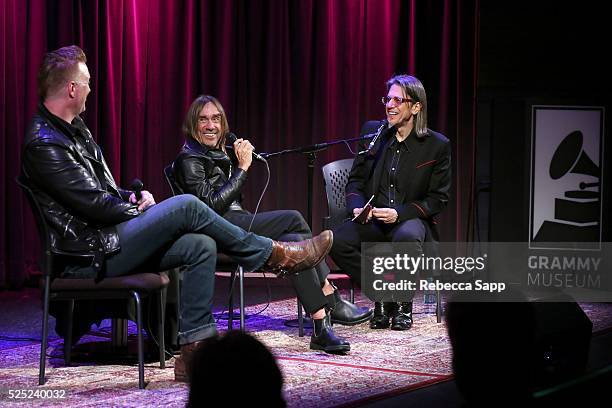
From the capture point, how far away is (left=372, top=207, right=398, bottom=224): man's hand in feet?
14.4

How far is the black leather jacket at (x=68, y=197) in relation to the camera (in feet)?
10.2

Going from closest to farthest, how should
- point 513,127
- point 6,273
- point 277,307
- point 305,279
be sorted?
point 305,279 → point 277,307 → point 6,273 → point 513,127

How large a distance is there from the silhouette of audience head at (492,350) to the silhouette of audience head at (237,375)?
28cm

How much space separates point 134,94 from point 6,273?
1.41m

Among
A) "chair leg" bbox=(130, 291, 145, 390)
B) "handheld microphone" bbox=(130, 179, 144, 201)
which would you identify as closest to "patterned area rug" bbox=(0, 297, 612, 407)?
"chair leg" bbox=(130, 291, 145, 390)

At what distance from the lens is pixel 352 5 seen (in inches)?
249

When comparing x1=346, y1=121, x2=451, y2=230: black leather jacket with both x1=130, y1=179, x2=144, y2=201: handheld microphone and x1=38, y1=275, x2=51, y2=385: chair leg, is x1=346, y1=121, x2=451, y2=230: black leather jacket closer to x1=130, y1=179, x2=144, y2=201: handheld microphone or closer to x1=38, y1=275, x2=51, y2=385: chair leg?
x1=130, y1=179, x2=144, y2=201: handheld microphone

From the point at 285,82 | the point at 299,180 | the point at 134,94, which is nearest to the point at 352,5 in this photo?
the point at 285,82

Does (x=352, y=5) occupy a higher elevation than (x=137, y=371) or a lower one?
higher

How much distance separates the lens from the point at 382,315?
439 centimetres

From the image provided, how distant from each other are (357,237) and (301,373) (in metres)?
1.30

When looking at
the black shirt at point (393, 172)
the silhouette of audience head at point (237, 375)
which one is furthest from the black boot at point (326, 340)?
the silhouette of audience head at point (237, 375)

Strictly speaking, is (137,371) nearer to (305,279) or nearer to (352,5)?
(305,279)

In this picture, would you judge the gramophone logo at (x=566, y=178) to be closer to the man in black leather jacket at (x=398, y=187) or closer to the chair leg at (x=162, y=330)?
the man in black leather jacket at (x=398, y=187)
